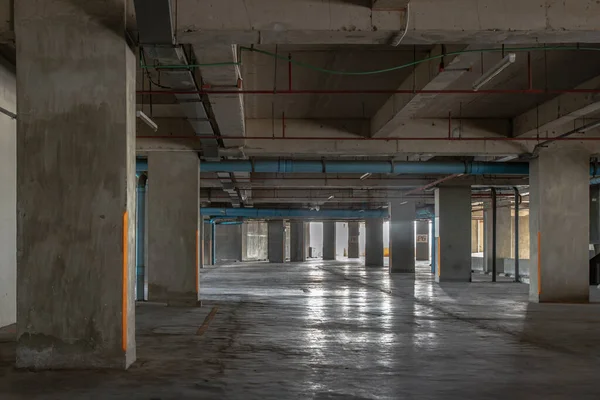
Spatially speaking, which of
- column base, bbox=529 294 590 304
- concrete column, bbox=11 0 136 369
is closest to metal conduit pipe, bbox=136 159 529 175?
column base, bbox=529 294 590 304

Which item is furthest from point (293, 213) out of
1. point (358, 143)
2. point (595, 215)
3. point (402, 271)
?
point (358, 143)

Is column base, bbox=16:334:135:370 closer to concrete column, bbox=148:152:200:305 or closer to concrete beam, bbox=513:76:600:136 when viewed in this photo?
concrete column, bbox=148:152:200:305

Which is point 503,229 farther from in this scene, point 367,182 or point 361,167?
point 361,167

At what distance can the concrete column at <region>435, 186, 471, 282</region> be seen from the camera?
22297 millimetres

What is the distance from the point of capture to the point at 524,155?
15.2m

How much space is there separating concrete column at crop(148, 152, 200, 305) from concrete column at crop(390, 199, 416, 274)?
16.0m

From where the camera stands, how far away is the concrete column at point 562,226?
1481 centimetres

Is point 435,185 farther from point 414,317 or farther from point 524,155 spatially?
point 414,317

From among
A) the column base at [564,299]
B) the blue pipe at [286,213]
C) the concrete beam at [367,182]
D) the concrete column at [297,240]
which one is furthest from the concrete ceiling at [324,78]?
the concrete column at [297,240]

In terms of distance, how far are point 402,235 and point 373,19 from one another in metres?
22.6

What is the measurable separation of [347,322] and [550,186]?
272 inches

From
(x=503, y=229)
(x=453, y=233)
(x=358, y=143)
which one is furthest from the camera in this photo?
(x=503, y=229)

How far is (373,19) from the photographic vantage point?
6.78 metres

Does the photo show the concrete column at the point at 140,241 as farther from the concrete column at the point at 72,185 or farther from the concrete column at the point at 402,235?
the concrete column at the point at 402,235
